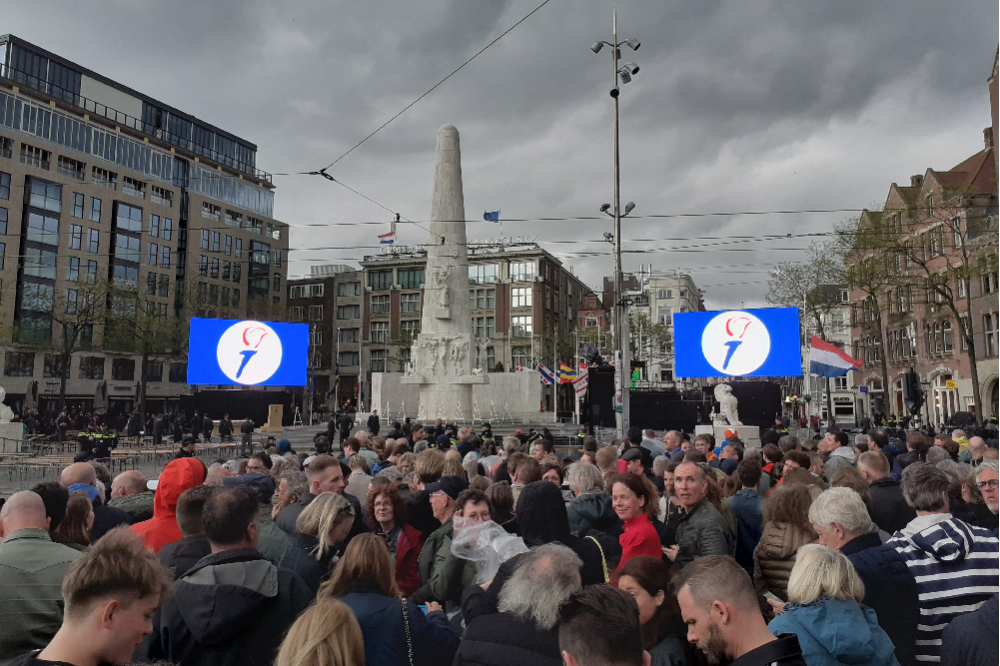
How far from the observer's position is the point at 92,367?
58.8 m

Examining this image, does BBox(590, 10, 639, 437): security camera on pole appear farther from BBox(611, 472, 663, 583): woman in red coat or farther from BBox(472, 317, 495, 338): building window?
BBox(472, 317, 495, 338): building window

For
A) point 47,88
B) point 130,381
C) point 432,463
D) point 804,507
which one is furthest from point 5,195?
point 804,507

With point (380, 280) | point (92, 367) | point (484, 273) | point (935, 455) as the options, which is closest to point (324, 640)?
point (935, 455)

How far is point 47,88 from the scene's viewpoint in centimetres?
5709

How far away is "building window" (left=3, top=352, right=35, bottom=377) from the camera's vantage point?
52.7 meters

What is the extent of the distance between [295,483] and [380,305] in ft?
242

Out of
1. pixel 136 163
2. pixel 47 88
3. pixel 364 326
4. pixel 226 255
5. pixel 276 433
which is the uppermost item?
pixel 47 88

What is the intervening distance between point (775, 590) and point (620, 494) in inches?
43.1

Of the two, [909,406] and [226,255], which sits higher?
[226,255]

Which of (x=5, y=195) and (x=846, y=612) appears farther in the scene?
(x=5, y=195)

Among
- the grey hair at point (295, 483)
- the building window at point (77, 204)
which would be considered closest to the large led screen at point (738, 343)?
the grey hair at point (295, 483)

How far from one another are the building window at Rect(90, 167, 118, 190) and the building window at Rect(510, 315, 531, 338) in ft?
128

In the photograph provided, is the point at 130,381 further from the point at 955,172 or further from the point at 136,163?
the point at 955,172

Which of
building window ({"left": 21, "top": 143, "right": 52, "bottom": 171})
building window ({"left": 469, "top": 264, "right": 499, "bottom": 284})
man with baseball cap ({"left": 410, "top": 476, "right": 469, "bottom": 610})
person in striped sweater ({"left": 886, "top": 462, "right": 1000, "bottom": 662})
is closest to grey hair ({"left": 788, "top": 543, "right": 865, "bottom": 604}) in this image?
person in striped sweater ({"left": 886, "top": 462, "right": 1000, "bottom": 662})
